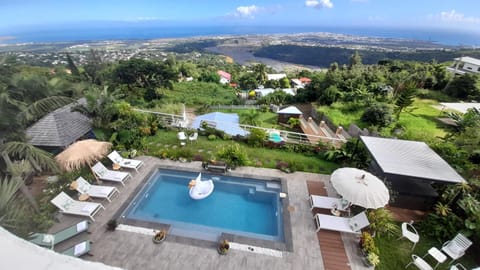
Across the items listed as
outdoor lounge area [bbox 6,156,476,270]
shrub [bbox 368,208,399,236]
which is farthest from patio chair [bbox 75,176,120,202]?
shrub [bbox 368,208,399,236]

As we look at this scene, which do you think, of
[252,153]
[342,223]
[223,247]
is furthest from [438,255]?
[252,153]

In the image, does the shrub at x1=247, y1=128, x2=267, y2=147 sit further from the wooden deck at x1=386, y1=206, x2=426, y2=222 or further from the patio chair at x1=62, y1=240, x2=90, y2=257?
the patio chair at x1=62, y1=240, x2=90, y2=257

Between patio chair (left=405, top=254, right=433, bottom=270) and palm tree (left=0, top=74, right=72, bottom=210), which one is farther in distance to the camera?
palm tree (left=0, top=74, right=72, bottom=210)

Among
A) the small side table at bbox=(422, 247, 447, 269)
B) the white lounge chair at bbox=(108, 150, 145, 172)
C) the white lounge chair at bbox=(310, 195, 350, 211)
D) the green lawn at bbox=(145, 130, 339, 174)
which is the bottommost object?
the small side table at bbox=(422, 247, 447, 269)

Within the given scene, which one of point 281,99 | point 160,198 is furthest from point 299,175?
point 281,99

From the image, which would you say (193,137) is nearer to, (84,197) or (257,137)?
(257,137)

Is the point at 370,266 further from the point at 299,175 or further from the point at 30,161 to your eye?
the point at 30,161

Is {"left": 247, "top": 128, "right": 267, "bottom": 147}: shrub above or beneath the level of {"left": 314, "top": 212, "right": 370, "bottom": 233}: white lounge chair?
above
